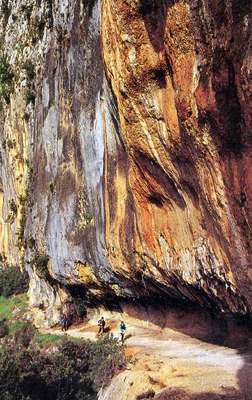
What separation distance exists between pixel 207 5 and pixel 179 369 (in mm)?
11426

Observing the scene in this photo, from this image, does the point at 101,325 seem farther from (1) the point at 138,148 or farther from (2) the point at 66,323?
(1) the point at 138,148

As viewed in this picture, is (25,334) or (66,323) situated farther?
(66,323)

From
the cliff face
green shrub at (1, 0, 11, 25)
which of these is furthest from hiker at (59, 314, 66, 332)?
green shrub at (1, 0, 11, 25)

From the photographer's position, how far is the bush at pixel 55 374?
19.9 metres

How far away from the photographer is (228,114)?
42.9 ft

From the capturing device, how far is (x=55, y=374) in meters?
20.9

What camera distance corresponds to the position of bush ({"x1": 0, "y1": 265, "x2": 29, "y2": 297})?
42.1 m

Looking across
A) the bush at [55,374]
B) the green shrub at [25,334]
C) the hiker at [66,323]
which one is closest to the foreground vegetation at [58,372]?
the bush at [55,374]

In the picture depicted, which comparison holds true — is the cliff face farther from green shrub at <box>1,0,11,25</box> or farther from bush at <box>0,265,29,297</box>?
bush at <box>0,265,29,297</box>

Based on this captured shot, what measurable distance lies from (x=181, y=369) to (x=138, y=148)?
24.4 ft

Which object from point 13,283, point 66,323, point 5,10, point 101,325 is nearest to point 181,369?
point 101,325

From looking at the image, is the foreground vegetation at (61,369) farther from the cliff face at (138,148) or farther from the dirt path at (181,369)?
the cliff face at (138,148)

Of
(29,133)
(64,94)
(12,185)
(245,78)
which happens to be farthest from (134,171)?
(12,185)

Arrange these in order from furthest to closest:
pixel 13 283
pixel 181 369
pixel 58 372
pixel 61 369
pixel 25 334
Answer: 1. pixel 13 283
2. pixel 25 334
3. pixel 61 369
4. pixel 58 372
5. pixel 181 369
